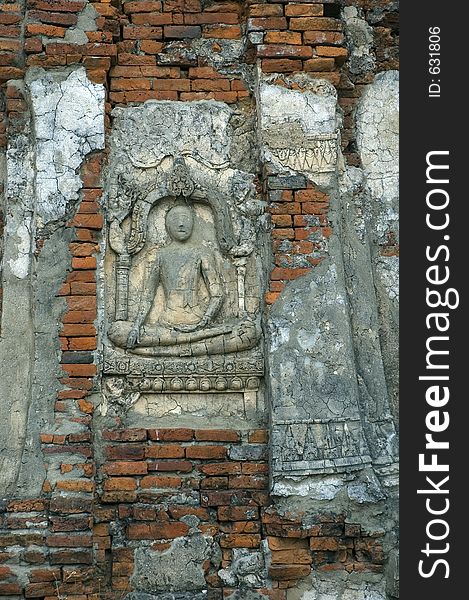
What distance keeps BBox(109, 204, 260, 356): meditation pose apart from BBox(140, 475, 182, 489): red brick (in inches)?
31.9

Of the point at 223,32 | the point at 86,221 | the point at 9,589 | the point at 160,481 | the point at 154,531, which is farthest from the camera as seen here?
the point at 223,32

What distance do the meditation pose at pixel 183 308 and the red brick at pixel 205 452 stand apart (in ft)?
2.06

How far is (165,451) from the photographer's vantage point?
661 centimetres

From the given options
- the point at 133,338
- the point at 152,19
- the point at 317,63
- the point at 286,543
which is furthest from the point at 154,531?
the point at 152,19

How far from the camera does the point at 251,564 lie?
641 cm

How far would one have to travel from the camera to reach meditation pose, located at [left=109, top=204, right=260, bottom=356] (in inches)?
267

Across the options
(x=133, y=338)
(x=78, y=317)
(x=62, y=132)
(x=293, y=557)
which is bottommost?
(x=293, y=557)

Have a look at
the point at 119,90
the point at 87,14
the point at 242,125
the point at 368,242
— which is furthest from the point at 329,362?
the point at 87,14

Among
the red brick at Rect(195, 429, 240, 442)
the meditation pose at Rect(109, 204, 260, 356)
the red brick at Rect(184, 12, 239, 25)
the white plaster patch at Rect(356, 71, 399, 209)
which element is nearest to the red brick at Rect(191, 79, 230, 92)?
the red brick at Rect(184, 12, 239, 25)

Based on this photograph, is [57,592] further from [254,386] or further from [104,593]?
[254,386]

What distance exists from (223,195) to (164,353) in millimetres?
1178

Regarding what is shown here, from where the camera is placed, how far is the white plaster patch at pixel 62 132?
6.72m

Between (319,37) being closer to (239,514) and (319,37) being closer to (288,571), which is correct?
(239,514)

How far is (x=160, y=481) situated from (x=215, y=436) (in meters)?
0.46
